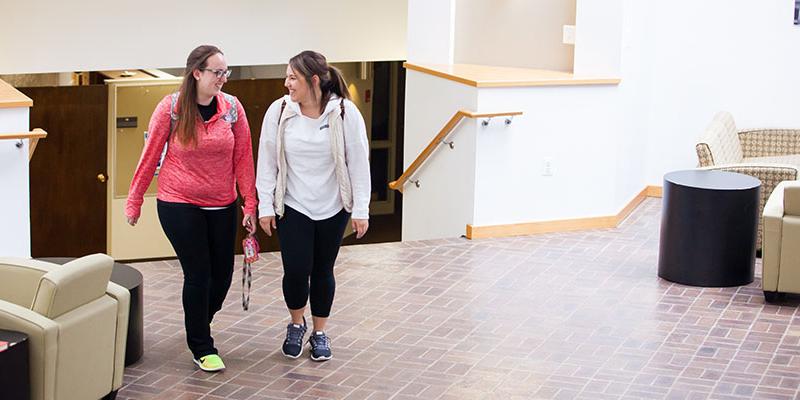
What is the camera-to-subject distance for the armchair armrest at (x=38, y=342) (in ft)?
16.5

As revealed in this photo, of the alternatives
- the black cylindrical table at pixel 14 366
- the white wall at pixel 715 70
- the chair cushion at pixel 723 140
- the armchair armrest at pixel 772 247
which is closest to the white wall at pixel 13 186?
the black cylindrical table at pixel 14 366

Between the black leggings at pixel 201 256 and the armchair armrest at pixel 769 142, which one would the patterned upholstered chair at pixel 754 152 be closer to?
the armchair armrest at pixel 769 142

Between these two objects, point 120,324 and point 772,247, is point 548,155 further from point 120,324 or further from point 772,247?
point 120,324

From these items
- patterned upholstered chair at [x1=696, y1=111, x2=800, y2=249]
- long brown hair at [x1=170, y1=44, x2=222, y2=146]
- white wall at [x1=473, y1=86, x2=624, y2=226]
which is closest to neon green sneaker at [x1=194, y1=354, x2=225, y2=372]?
long brown hair at [x1=170, y1=44, x2=222, y2=146]

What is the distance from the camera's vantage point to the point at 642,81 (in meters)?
10.7

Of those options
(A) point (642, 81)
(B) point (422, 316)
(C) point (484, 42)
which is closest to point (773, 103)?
(A) point (642, 81)

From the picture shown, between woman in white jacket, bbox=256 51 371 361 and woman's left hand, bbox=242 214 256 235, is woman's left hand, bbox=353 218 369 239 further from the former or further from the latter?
woman's left hand, bbox=242 214 256 235

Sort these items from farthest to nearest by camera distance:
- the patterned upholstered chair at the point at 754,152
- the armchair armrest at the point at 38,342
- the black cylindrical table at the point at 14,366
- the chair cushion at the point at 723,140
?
the chair cushion at the point at 723,140, the patterned upholstered chair at the point at 754,152, the armchair armrest at the point at 38,342, the black cylindrical table at the point at 14,366

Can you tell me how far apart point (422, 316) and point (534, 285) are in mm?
1120

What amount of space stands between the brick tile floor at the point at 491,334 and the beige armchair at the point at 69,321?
505 millimetres

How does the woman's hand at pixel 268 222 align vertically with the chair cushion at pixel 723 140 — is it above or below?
below

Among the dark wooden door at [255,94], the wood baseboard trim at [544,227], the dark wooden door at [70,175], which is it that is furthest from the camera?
the dark wooden door at [255,94]

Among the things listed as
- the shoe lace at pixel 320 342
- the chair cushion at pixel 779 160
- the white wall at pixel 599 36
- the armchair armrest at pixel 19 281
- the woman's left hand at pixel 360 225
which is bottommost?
the shoe lace at pixel 320 342

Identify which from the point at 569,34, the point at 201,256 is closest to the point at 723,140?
the point at 569,34
